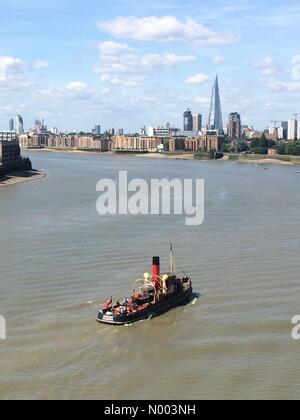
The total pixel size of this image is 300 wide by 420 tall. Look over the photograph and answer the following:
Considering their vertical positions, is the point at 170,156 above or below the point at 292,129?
below

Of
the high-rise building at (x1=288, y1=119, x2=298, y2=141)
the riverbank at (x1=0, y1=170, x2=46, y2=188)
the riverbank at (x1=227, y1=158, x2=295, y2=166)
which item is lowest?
the riverbank at (x1=227, y1=158, x2=295, y2=166)

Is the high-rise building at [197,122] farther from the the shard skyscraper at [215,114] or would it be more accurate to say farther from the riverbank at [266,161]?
the riverbank at [266,161]

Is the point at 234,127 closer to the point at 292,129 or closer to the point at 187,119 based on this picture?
the point at 292,129

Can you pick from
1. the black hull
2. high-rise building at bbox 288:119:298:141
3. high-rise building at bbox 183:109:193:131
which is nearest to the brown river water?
the black hull

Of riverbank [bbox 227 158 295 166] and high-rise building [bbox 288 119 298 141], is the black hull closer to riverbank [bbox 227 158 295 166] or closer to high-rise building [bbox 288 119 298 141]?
riverbank [bbox 227 158 295 166]

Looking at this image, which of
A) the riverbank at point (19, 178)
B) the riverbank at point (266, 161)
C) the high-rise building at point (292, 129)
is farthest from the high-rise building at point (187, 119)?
the riverbank at point (19, 178)

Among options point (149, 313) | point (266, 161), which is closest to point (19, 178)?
point (149, 313)
